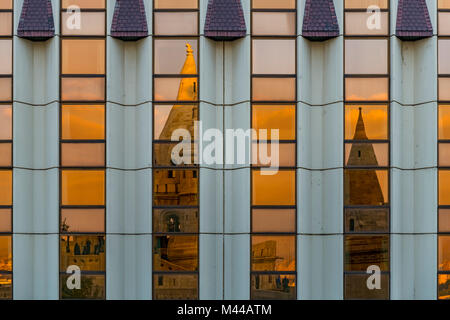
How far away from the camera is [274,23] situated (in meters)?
18.0

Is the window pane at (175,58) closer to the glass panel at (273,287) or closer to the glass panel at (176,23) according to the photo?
the glass panel at (176,23)

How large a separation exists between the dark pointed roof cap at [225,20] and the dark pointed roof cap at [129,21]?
5.84 feet

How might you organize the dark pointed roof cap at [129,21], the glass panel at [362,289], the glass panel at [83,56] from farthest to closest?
the glass panel at [83,56] < the dark pointed roof cap at [129,21] < the glass panel at [362,289]

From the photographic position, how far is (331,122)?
58.7ft

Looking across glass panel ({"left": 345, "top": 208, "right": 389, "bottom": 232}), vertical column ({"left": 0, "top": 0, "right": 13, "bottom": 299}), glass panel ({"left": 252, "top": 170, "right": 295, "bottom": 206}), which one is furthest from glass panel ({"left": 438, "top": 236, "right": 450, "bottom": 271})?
vertical column ({"left": 0, "top": 0, "right": 13, "bottom": 299})

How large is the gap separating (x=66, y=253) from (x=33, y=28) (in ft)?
20.4

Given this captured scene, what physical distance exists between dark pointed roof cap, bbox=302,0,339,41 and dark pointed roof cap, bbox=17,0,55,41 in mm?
6992

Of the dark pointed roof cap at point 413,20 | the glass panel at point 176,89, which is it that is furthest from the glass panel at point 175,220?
the dark pointed roof cap at point 413,20

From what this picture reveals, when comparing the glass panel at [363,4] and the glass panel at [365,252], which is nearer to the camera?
the glass panel at [365,252]

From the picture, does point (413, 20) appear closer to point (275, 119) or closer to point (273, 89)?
point (273, 89)

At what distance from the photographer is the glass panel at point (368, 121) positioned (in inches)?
699

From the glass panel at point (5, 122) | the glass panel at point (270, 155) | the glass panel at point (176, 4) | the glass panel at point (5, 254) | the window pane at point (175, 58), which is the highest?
the glass panel at point (176, 4)

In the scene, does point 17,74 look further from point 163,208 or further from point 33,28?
point 163,208
